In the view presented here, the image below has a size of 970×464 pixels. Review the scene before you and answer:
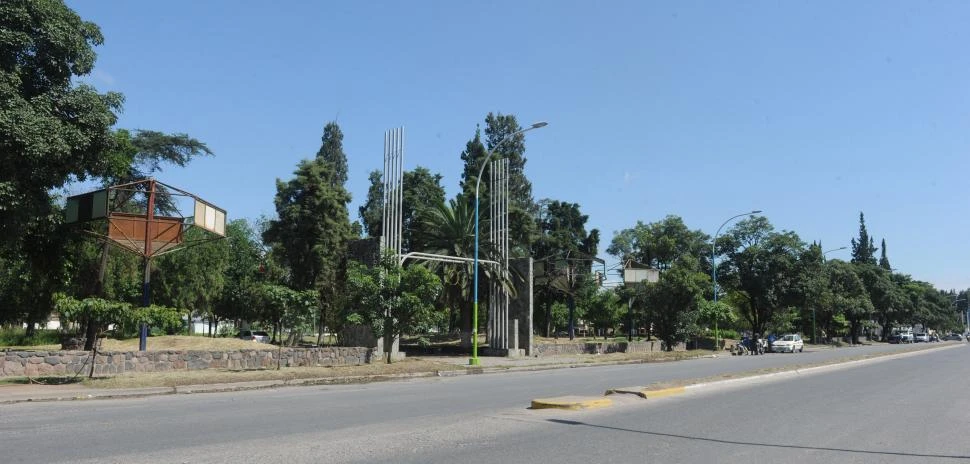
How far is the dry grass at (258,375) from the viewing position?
17477 mm

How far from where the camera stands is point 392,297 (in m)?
25.8

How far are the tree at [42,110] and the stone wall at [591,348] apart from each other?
2358 centimetres

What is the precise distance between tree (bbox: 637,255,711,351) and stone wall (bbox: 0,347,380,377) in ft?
77.6

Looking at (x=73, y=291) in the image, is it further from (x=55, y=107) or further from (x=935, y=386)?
(x=935, y=386)

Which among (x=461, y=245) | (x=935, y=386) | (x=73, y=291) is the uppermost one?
(x=461, y=245)

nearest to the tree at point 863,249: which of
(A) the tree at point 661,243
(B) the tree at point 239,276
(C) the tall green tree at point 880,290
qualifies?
(C) the tall green tree at point 880,290

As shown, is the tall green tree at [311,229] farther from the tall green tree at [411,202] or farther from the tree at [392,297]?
the tree at [392,297]

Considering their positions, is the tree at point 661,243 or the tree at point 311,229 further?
the tree at point 661,243

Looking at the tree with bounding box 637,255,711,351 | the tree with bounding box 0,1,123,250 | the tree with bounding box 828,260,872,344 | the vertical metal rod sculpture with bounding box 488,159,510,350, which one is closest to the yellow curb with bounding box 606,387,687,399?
the tree with bounding box 0,1,123,250

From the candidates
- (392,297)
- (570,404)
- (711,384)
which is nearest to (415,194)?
(392,297)

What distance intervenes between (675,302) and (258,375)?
29542 mm

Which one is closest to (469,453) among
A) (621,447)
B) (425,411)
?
(621,447)

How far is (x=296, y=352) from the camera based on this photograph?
24.6m

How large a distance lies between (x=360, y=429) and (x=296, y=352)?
15143 millimetres
